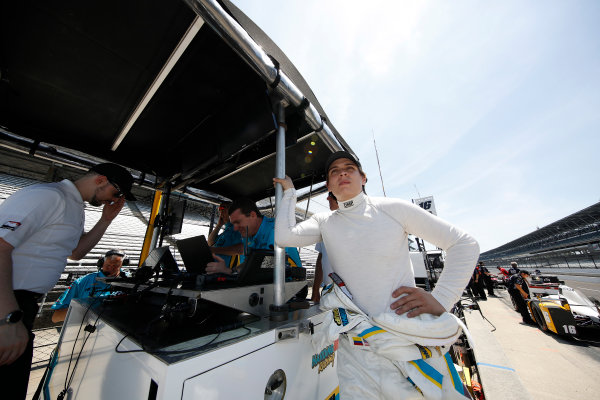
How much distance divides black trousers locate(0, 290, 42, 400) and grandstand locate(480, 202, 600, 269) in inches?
1434

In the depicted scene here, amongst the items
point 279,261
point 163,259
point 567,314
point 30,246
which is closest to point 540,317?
point 567,314

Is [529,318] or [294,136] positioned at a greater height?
[294,136]

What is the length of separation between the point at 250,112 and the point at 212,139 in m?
0.59

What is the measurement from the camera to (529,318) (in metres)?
6.48

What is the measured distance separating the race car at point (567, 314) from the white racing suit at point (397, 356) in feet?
22.4

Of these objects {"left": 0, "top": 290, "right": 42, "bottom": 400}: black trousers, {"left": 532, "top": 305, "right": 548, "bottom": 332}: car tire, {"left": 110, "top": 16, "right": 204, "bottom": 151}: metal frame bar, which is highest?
{"left": 110, "top": 16, "right": 204, "bottom": 151}: metal frame bar

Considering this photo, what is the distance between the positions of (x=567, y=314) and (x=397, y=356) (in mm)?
7116

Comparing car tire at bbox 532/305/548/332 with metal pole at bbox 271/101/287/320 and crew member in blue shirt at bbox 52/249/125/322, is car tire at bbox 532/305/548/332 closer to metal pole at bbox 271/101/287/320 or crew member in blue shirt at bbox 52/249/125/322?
metal pole at bbox 271/101/287/320

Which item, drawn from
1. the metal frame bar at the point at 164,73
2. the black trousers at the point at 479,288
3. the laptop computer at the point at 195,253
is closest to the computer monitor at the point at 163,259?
the laptop computer at the point at 195,253

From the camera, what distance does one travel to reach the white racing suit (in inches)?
34.9

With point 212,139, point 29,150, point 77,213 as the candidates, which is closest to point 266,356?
point 77,213

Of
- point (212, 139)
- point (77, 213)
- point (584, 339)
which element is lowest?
point (584, 339)

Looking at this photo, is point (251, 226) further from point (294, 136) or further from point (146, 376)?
point (146, 376)

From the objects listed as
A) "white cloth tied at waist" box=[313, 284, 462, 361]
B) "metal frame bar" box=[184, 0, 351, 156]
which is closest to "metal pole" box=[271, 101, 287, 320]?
"metal frame bar" box=[184, 0, 351, 156]
